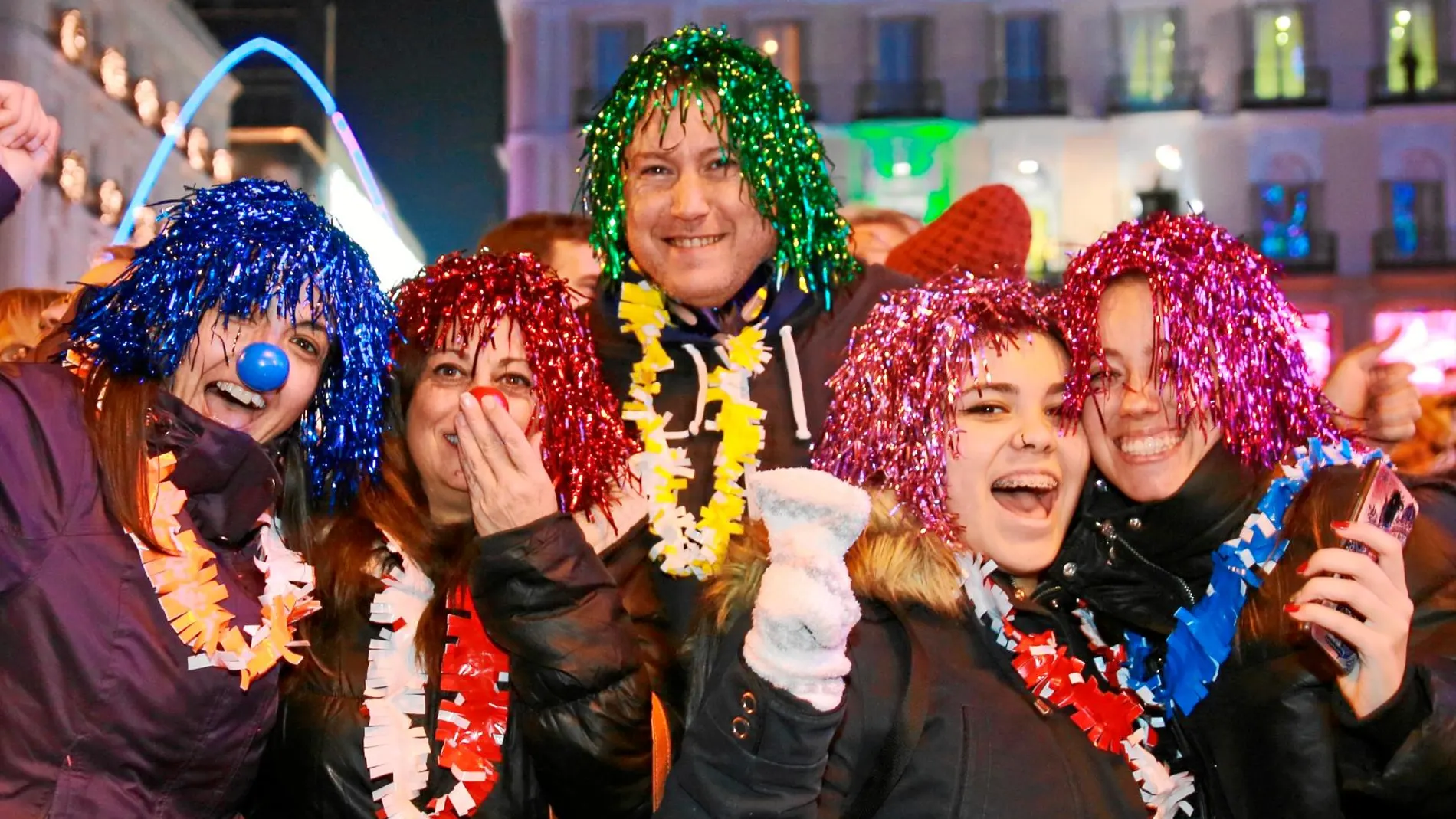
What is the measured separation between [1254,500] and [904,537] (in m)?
0.66

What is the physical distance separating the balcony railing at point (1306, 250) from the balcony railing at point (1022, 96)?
337 cm

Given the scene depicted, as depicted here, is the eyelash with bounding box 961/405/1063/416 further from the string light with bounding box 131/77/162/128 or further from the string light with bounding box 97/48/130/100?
the string light with bounding box 131/77/162/128

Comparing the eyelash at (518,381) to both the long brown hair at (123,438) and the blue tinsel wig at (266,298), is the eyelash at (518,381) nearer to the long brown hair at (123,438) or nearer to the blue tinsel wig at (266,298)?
the blue tinsel wig at (266,298)

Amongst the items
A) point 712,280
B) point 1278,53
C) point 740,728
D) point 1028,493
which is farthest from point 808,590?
point 1278,53

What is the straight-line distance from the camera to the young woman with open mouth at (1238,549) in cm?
209

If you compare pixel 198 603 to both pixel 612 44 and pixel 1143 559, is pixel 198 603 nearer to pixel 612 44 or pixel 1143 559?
pixel 1143 559

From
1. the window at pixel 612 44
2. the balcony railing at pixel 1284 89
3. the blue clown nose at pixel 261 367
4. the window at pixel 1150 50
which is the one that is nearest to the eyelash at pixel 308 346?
the blue clown nose at pixel 261 367

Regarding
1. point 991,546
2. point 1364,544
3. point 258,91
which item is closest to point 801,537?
point 991,546

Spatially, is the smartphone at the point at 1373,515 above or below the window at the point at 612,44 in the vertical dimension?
below

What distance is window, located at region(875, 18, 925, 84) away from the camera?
1947 centimetres

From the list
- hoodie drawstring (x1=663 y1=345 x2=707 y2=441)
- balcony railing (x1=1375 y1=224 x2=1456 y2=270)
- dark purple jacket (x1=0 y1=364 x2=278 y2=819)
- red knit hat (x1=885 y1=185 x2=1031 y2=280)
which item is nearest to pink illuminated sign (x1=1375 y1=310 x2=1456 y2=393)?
balcony railing (x1=1375 y1=224 x2=1456 y2=270)

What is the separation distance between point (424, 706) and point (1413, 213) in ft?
64.5

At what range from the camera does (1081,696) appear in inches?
86.7

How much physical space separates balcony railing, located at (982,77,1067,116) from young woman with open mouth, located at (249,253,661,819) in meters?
17.6
